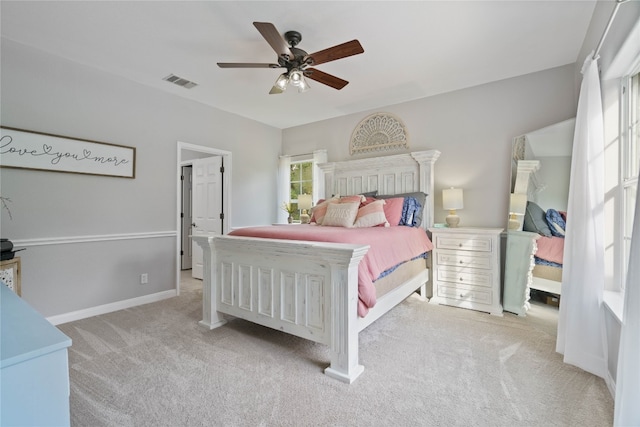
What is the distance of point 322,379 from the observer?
6.14 ft

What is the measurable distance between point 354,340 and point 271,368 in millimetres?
618

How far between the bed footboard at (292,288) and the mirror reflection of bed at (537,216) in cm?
199

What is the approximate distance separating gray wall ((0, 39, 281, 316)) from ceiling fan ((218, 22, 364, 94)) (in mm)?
1729

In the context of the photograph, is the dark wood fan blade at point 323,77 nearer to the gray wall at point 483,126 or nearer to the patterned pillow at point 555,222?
the gray wall at point 483,126

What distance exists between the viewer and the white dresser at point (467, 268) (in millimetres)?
3082

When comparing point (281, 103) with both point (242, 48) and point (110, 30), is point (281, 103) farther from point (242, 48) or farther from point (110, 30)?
point (110, 30)

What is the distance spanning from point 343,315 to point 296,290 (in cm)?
42

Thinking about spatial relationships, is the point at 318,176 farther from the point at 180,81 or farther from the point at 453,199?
the point at 180,81

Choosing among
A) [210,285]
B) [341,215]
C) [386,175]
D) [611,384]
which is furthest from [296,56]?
[611,384]

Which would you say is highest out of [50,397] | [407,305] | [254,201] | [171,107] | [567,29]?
[567,29]

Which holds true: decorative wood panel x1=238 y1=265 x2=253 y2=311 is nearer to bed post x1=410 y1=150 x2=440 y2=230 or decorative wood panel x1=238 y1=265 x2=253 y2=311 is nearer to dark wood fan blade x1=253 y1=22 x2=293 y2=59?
dark wood fan blade x1=253 y1=22 x2=293 y2=59

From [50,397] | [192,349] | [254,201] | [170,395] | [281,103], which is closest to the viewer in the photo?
[50,397]

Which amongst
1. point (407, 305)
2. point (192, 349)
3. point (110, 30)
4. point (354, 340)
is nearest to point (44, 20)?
point (110, 30)

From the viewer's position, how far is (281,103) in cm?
408
